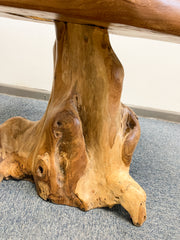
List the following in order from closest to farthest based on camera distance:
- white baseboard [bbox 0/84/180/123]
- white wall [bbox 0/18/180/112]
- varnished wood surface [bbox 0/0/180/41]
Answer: varnished wood surface [bbox 0/0/180/41]
white wall [bbox 0/18/180/112]
white baseboard [bbox 0/84/180/123]

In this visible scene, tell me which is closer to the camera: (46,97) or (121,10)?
(121,10)

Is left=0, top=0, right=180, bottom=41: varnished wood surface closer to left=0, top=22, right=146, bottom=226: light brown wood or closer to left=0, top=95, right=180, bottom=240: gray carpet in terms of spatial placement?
left=0, top=22, right=146, bottom=226: light brown wood

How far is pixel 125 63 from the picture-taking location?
1.81 m

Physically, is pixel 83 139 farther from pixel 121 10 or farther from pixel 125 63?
pixel 125 63

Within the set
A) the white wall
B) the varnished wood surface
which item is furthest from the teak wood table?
the white wall

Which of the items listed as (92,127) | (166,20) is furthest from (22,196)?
(166,20)

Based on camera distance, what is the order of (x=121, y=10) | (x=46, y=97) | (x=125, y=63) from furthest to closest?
(x=46, y=97) < (x=125, y=63) < (x=121, y=10)

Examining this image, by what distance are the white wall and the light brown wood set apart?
3.35 ft

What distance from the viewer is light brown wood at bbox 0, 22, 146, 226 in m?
0.77

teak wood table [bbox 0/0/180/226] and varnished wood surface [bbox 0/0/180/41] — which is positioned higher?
varnished wood surface [bbox 0/0/180/41]

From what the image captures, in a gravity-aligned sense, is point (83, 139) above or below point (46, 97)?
above

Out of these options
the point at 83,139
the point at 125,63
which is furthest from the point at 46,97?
the point at 83,139

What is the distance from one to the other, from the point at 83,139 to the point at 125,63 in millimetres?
1156

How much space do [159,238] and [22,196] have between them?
1.46 feet
